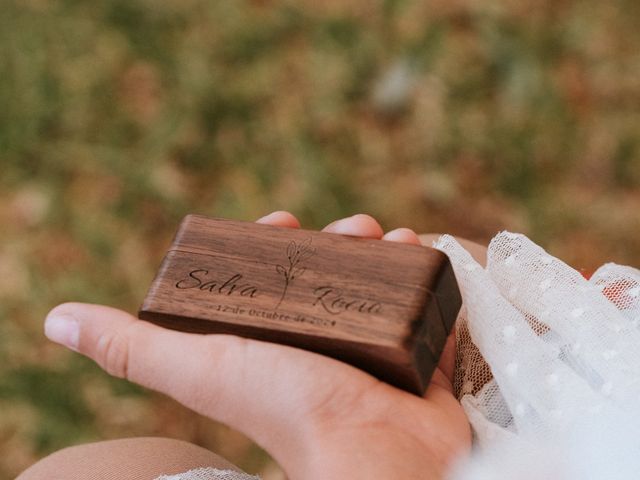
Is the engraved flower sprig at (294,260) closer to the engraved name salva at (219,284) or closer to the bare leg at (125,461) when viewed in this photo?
the engraved name salva at (219,284)

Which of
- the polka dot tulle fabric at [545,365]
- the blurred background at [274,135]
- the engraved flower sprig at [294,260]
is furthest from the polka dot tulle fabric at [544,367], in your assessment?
the blurred background at [274,135]

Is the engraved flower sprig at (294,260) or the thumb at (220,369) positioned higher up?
the engraved flower sprig at (294,260)

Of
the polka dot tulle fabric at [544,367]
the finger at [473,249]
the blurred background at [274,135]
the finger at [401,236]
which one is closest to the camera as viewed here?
the polka dot tulle fabric at [544,367]

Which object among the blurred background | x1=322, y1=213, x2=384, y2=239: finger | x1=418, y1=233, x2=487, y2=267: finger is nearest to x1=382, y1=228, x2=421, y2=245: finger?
x1=322, y1=213, x2=384, y2=239: finger

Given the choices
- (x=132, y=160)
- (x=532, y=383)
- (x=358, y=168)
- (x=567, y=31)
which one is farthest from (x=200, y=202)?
(x=532, y=383)

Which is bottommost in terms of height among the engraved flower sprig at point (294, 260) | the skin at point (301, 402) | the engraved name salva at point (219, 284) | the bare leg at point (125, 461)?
the bare leg at point (125, 461)

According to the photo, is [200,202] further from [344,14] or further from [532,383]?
[532,383]
